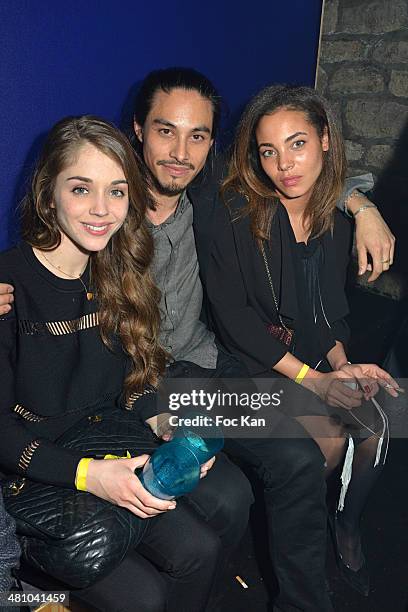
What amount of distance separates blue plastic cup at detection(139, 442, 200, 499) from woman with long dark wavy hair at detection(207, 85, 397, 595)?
766 mm

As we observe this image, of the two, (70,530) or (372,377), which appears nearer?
(70,530)

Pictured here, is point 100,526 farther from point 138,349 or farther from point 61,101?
point 61,101

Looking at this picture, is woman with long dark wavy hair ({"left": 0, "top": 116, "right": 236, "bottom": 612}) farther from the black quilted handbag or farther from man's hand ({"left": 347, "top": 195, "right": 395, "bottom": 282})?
man's hand ({"left": 347, "top": 195, "right": 395, "bottom": 282})

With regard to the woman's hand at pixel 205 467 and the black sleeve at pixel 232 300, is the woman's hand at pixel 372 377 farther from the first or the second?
the woman's hand at pixel 205 467

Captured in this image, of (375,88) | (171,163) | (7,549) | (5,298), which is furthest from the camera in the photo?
(375,88)

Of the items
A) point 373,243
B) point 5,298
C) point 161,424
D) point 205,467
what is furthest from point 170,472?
point 373,243

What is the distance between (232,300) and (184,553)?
0.99m

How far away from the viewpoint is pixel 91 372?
6.43ft

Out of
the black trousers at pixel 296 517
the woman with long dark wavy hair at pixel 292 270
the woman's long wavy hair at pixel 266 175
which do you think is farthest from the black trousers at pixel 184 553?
the woman's long wavy hair at pixel 266 175

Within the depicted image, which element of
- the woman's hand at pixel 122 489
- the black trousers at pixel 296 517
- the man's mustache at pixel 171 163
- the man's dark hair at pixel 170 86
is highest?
the man's dark hair at pixel 170 86

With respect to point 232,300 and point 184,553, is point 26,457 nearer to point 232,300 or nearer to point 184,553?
point 184,553

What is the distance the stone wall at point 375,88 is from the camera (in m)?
3.57

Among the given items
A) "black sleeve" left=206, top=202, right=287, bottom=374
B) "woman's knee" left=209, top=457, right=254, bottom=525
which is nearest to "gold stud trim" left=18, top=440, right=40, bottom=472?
"woman's knee" left=209, top=457, right=254, bottom=525

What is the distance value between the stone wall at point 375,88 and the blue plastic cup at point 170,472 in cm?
255
